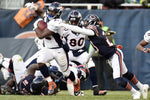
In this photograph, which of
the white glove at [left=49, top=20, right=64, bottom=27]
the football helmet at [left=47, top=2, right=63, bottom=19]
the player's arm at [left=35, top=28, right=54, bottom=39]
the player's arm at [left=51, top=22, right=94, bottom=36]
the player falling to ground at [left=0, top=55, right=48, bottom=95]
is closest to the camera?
the player's arm at [left=51, top=22, right=94, bottom=36]

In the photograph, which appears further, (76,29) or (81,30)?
(81,30)

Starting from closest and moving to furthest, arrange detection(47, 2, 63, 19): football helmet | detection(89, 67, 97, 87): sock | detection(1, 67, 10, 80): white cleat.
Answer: detection(47, 2, 63, 19): football helmet → detection(89, 67, 97, 87): sock → detection(1, 67, 10, 80): white cleat

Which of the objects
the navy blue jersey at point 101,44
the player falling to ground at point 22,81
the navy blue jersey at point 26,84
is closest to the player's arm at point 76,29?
the navy blue jersey at point 101,44

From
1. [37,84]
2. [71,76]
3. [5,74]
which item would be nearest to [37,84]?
[37,84]

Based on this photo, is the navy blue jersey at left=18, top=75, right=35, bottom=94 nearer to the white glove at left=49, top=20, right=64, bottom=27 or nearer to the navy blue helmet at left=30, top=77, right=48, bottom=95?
the navy blue helmet at left=30, top=77, right=48, bottom=95

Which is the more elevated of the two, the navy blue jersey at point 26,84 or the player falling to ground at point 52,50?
the player falling to ground at point 52,50

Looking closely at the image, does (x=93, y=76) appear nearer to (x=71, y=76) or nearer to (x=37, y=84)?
(x=71, y=76)

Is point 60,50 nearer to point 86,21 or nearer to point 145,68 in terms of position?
point 86,21

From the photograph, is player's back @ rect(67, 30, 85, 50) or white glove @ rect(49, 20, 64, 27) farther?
player's back @ rect(67, 30, 85, 50)

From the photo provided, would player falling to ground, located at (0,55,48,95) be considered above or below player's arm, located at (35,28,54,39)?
below

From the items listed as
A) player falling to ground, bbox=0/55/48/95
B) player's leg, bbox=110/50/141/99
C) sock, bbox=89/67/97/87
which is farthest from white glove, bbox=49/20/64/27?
sock, bbox=89/67/97/87

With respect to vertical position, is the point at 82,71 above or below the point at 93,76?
above

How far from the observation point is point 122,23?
489 inches

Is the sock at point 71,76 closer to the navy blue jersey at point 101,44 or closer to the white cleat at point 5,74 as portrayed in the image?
the navy blue jersey at point 101,44
